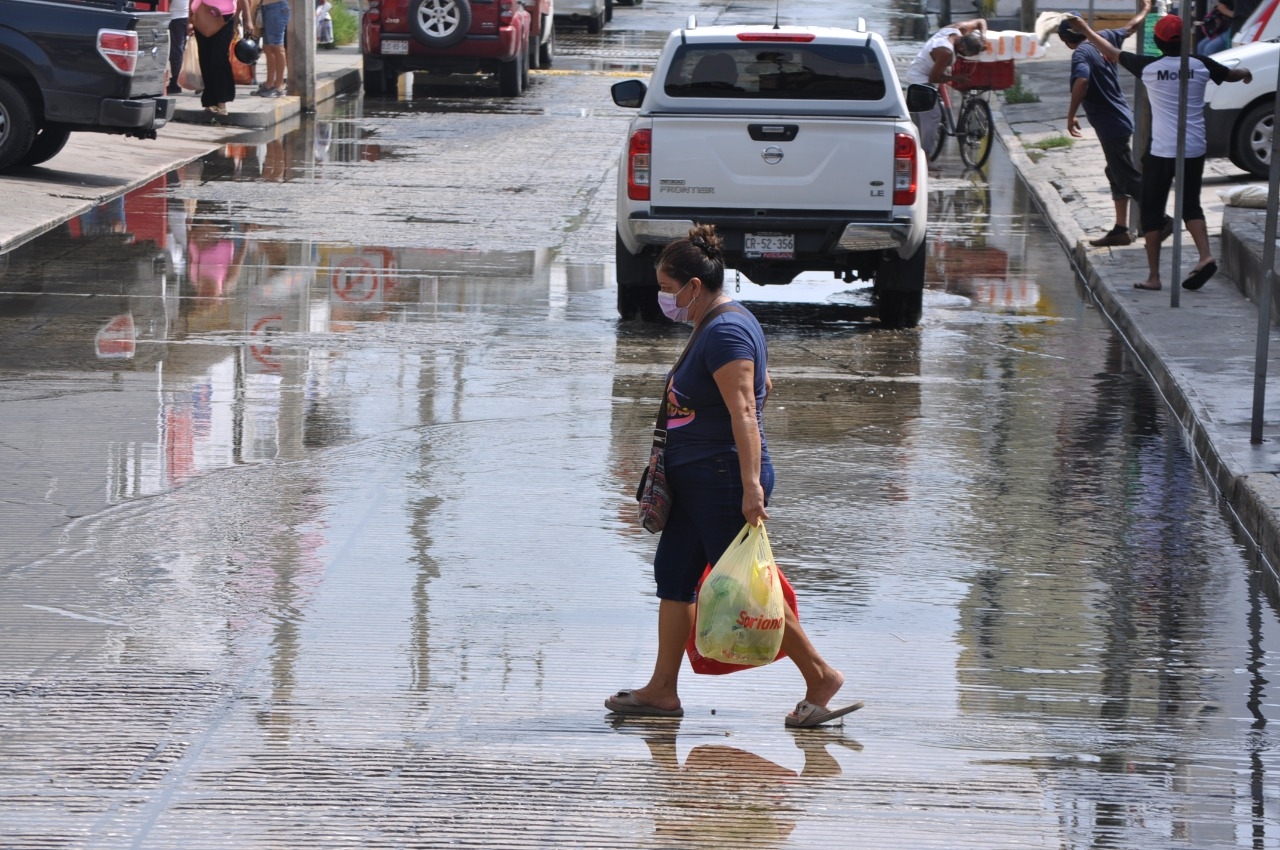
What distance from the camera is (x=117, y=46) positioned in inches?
693

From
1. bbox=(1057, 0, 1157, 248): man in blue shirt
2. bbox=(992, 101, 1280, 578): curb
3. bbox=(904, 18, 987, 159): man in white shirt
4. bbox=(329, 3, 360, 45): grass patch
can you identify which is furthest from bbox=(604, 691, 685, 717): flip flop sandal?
bbox=(329, 3, 360, 45): grass patch

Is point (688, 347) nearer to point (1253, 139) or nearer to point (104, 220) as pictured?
point (104, 220)

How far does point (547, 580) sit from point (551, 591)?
15 cm

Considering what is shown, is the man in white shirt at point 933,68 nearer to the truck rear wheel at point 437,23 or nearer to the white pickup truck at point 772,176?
the white pickup truck at point 772,176

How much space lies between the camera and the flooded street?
5270 mm

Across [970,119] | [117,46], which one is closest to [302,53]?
[117,46]

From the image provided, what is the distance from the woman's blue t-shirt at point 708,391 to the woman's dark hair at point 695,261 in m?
0.12

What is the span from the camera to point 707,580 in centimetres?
573

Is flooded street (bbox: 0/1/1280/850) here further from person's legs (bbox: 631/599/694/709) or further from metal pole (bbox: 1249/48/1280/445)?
metal pole (bbox: 1249/48/1280/445)

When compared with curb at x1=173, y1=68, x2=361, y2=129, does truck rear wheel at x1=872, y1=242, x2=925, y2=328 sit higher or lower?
lower

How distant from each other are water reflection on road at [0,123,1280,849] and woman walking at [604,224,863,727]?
153 mm

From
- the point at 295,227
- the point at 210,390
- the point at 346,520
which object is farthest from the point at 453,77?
the point at 346,520

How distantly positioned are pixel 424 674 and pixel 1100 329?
26.1 feet

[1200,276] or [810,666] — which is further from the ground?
[1200,276]
